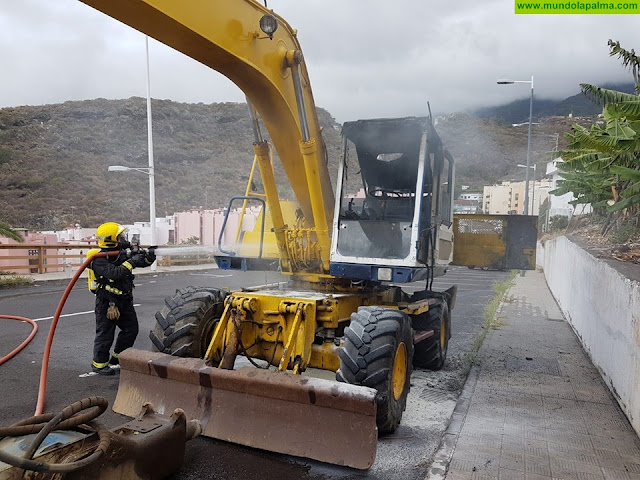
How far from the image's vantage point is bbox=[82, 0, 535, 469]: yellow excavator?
4.30m

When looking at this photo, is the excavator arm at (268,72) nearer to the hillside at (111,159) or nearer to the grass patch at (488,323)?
the grass patch at (488,323)

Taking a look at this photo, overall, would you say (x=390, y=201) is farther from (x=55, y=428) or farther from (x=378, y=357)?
(x=55, y=428)

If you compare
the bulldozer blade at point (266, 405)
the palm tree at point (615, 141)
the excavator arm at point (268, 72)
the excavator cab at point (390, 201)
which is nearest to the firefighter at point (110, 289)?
the bulldozer blade at point (266, 405)

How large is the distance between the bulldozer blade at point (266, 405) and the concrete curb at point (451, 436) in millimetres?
549

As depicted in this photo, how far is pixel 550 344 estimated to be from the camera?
9062mm

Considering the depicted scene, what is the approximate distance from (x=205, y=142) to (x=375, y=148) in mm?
80764

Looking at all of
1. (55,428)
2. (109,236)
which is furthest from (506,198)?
(55,428)

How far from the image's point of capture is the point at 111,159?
67000mm

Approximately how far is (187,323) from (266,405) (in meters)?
1.63

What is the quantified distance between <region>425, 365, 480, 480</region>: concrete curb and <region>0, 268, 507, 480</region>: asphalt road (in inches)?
3.2

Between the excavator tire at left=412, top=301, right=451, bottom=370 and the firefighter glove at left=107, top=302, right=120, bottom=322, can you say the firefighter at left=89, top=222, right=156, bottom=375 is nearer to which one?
the firefighter glove at left=107, top=302, right=120, bottom=322

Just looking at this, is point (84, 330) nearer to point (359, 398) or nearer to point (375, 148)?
point (375, 148)

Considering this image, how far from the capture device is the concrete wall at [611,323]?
207 inches

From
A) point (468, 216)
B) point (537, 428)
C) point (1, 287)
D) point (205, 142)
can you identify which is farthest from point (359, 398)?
point (205, 142)
